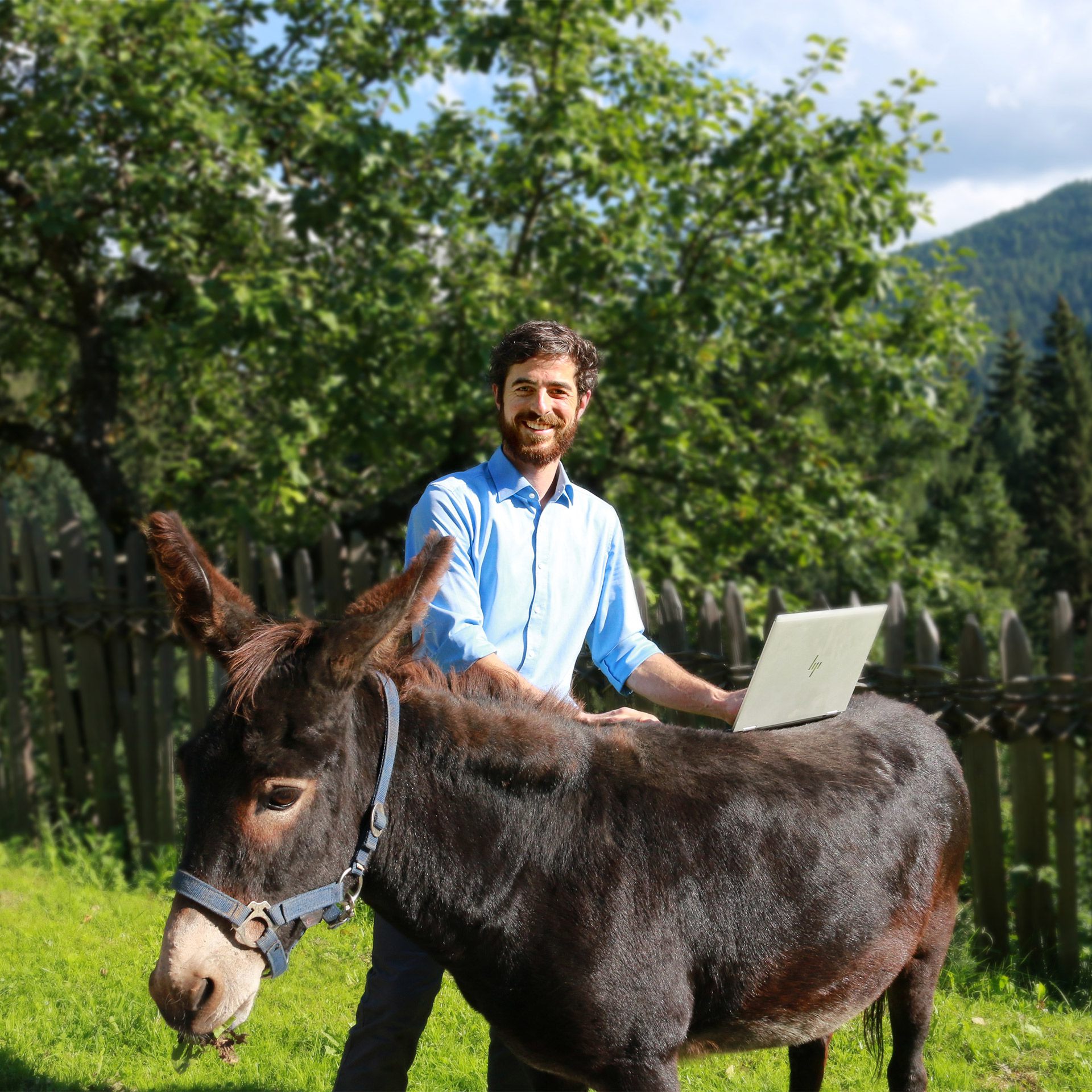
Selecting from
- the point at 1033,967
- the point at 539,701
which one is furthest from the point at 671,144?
the point at 539,701

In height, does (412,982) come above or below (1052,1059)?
above

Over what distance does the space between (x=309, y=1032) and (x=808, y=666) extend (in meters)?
2.63

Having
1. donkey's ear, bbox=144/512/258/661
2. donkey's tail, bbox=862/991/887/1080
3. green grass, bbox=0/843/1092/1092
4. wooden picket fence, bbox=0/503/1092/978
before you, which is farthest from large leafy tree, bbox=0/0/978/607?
donkey's ear, bbox=144/512/258/661

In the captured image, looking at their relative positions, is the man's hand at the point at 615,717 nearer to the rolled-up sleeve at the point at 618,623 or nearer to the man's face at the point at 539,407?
the rolled-up sleeve at the point at 618,623

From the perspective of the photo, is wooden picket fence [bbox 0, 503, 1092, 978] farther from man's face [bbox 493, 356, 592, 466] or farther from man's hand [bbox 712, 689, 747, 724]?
man's face [bbox 493, 356, 592, 466]

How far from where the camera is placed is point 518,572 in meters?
2.82

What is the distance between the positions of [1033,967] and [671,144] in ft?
20.7

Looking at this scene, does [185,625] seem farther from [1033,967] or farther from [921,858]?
[1033,967]

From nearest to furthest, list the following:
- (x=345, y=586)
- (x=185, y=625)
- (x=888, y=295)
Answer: (x=185, y=625) < (x=345, y=586) < (x=888, y=295)

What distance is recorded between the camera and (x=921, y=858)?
286 cm

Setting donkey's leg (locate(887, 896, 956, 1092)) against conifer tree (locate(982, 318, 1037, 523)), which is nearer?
donkey's leg (locate(887, 896, 956, 1092))

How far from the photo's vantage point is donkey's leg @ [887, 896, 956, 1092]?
3.08m

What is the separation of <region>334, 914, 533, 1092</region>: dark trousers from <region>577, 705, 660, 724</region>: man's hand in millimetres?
861

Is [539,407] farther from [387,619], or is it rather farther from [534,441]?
[387,619]
